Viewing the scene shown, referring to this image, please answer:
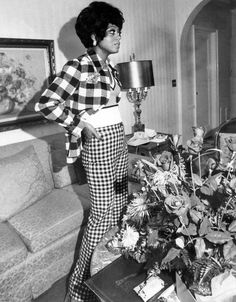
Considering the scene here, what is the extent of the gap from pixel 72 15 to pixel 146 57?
3.57 feet

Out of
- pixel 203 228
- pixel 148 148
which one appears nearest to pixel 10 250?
pixel 203 228

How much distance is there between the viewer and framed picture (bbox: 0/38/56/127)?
211cm

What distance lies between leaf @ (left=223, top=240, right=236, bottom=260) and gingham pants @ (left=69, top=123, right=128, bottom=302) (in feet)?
2.59

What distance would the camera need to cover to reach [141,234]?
1.00 metres

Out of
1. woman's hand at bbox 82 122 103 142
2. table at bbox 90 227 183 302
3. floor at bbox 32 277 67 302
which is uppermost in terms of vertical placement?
woman's hand at bbox 82 122 103 142

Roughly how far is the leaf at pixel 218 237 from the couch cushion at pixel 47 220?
114cm

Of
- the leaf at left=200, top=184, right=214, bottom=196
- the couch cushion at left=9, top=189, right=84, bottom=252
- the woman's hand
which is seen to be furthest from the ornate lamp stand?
the leaf at left=200, top=184, right=214, bottom=196

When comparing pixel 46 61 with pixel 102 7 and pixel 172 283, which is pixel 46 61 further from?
pixel 172 283

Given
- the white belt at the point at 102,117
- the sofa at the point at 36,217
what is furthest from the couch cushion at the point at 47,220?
the white belt at the point at 102,117

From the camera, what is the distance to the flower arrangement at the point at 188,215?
0.75 metres

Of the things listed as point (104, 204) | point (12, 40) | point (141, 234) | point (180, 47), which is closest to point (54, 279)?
point (104, 204)

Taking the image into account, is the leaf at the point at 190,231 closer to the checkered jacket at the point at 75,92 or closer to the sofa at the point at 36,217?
the checkered jacket at the point at 75,92

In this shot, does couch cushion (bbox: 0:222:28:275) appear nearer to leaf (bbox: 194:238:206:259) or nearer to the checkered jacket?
the checkered jacket

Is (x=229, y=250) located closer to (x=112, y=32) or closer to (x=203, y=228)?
(x=203, y=228)
